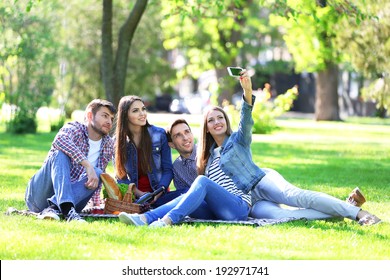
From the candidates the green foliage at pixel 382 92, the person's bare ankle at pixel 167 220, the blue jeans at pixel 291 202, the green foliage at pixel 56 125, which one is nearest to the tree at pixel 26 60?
the green foliage at pixel 56 125

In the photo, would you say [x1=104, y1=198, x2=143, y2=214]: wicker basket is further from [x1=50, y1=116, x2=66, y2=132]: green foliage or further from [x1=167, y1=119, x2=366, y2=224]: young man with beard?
[x1=50, y1=116, x2=66, y2=132]: green foliage

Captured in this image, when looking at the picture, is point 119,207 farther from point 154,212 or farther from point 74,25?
point 74,25

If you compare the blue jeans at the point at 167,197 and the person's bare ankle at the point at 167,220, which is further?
the blue jeans at the point at 167,197

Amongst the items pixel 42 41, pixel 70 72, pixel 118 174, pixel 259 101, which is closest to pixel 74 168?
pixel 118 174

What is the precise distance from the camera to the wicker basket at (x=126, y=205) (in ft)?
32.1

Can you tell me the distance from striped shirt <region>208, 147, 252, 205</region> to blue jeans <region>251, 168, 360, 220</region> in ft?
0.80

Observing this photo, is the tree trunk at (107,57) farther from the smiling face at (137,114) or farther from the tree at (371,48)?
the smiling face at (137,114)

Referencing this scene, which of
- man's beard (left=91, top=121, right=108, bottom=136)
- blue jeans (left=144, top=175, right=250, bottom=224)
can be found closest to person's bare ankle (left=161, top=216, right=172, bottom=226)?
blue jeans (left=144, top=175, right=250, bottom=224)

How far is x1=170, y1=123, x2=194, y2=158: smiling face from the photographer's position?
10.2 m

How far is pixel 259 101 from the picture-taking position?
29.7 meters

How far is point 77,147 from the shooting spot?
9969 millimetres

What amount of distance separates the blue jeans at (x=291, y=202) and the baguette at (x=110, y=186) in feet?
4.64

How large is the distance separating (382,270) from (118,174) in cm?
378

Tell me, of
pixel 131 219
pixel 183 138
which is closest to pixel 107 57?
pixel 183 138
